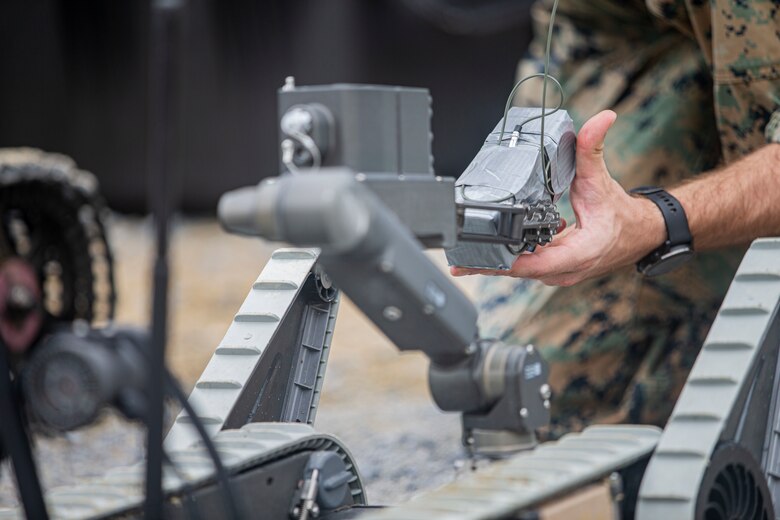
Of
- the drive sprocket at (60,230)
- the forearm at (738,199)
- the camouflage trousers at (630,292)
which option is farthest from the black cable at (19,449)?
the drive sprocket at (60,230)

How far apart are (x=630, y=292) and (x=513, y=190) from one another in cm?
134

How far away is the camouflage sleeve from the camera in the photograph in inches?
69.3

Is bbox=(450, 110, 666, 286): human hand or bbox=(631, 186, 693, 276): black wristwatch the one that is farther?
bbox=(631, 186, 693, 276): black wristwatch

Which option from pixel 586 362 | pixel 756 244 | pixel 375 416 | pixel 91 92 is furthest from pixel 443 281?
pixel 91 92

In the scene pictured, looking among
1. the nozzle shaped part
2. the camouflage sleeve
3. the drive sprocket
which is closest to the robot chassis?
the nozzle shaped part

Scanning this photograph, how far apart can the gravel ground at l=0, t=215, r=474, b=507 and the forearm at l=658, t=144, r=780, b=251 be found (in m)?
0.72

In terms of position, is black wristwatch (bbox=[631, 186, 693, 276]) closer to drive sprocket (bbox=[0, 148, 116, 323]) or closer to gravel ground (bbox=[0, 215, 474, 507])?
gravel ground (bbox=[0, 215, 474, 507])

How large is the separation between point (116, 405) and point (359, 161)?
1.00 feet

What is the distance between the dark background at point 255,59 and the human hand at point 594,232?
14.2ft

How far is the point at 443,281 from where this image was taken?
989mm

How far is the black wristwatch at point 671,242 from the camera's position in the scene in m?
Answer: 1.49

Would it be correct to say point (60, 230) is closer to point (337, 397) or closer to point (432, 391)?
point (337, 397)

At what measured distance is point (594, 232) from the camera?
57.0 inches

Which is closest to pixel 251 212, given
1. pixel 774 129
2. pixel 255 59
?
pixel 774 129
